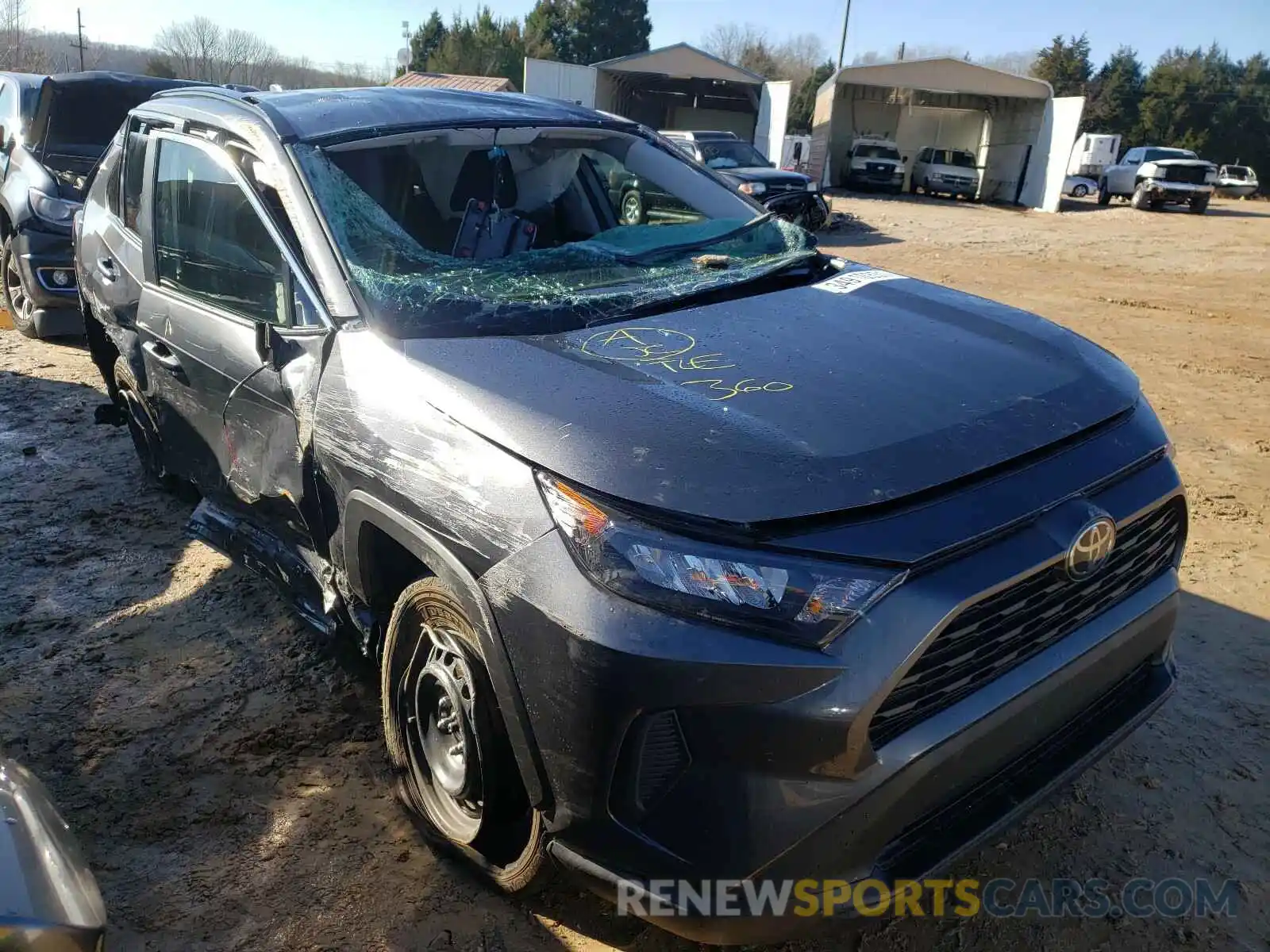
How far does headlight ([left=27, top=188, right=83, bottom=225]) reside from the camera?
6672 millimetres

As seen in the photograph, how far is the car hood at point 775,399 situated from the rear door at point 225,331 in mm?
556

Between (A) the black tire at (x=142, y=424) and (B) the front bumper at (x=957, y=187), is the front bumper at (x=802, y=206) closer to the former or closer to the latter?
(A) the black tire at (x=142, y=424)

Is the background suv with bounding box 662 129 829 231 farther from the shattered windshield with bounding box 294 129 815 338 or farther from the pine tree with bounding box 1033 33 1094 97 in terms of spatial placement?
the pine tree with bounding box 1033 33 1094 97

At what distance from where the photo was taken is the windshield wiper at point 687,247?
308cm

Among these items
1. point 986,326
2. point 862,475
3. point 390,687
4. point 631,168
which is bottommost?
point 390,687

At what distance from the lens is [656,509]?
178cm

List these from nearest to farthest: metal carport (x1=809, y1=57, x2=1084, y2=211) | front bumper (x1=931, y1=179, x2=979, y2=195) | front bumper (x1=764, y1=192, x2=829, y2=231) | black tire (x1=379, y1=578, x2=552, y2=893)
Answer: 1. black tire (x1=379, y1=578, x2=552, y2=893)
2. front bumper (x1=764, y1=192, x2=829, y2=231)
3. metal carport (x1=809, y1=57, x2=1084, y2=211)
4. front bumper (x1=931, y1=179, x2=979, y2=195)

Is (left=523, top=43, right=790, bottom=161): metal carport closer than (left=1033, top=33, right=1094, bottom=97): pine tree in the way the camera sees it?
Yes

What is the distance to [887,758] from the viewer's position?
1715 millimetres

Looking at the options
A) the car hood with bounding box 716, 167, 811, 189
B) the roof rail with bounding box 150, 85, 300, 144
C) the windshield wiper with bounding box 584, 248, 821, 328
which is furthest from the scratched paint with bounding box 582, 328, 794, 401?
the car hood with bounding box 716, 167, 811, 189

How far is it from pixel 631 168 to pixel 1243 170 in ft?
127

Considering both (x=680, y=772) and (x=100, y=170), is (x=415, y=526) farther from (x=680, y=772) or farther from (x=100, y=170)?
(x=100, y=170)

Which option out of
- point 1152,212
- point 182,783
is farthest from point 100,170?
point 1152,212

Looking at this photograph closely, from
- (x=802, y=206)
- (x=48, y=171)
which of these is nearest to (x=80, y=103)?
(x=48, y=171)
